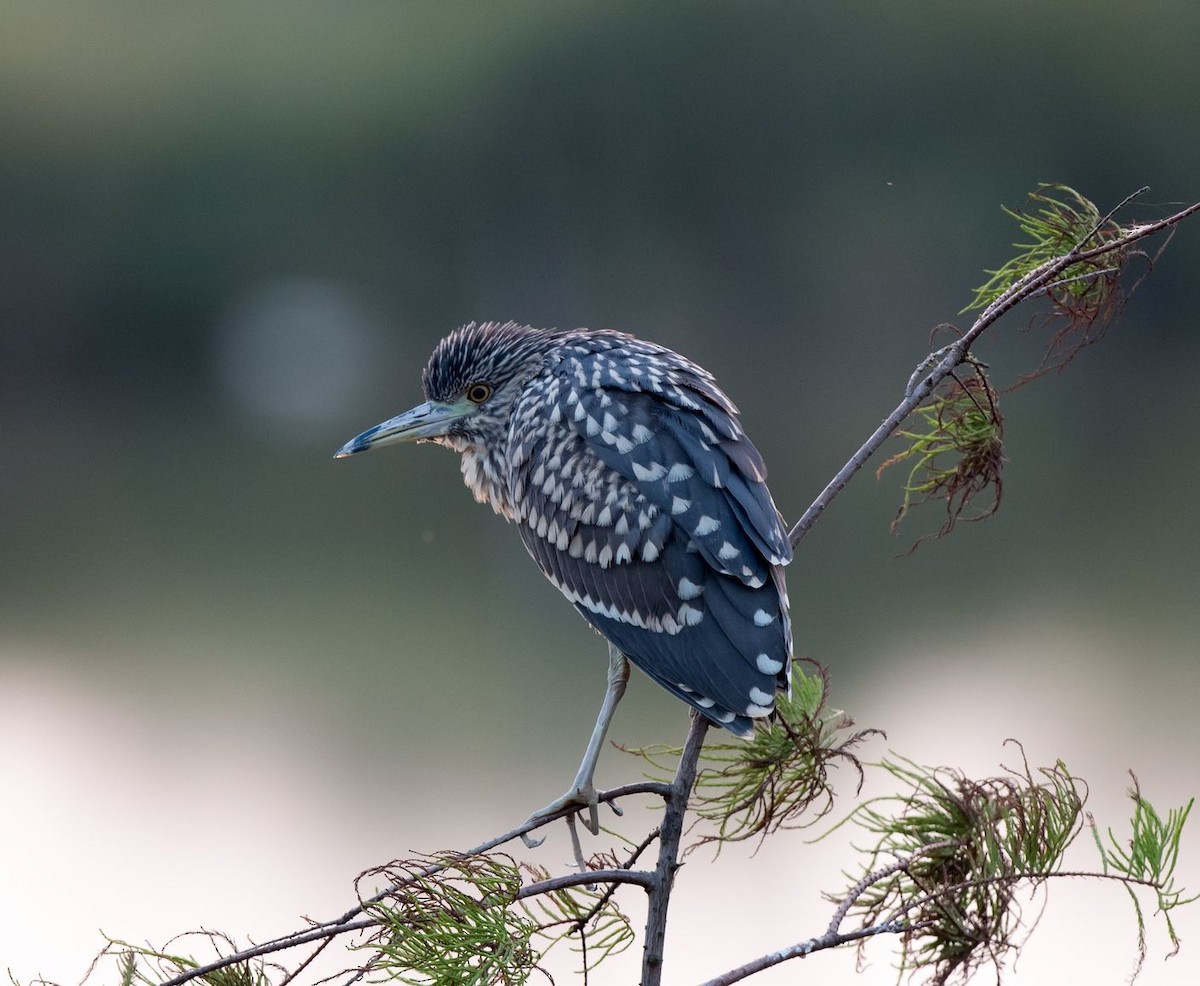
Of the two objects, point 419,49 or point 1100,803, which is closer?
point 1100,803

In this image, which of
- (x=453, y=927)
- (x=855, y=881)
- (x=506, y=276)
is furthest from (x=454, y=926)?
(x=506, y=276)

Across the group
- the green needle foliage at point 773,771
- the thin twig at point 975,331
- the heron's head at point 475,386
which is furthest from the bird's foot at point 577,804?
the heron's head at point 475,386

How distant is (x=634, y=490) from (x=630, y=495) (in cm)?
1

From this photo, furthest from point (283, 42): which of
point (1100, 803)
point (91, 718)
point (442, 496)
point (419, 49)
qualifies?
point (1100, 803)

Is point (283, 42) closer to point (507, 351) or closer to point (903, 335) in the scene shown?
point (903, 335)

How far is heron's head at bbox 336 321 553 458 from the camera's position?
2.48m

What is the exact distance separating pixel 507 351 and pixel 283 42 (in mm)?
10870

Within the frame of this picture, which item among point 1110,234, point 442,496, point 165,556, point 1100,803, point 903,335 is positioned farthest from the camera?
point 903,335

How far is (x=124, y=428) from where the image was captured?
12.3 metres

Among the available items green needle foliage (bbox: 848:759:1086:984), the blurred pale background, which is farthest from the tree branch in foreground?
the blurred pale background

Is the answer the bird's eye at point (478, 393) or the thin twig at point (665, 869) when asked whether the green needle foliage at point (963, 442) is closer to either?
the thin twig at point (665, 869)

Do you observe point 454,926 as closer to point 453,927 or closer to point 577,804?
point 453,927

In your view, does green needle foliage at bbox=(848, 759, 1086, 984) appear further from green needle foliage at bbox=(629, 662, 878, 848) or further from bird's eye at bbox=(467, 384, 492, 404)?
bird's eye at bbox=(467, 384, 492, 404)

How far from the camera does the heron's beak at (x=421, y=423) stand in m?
2.41
